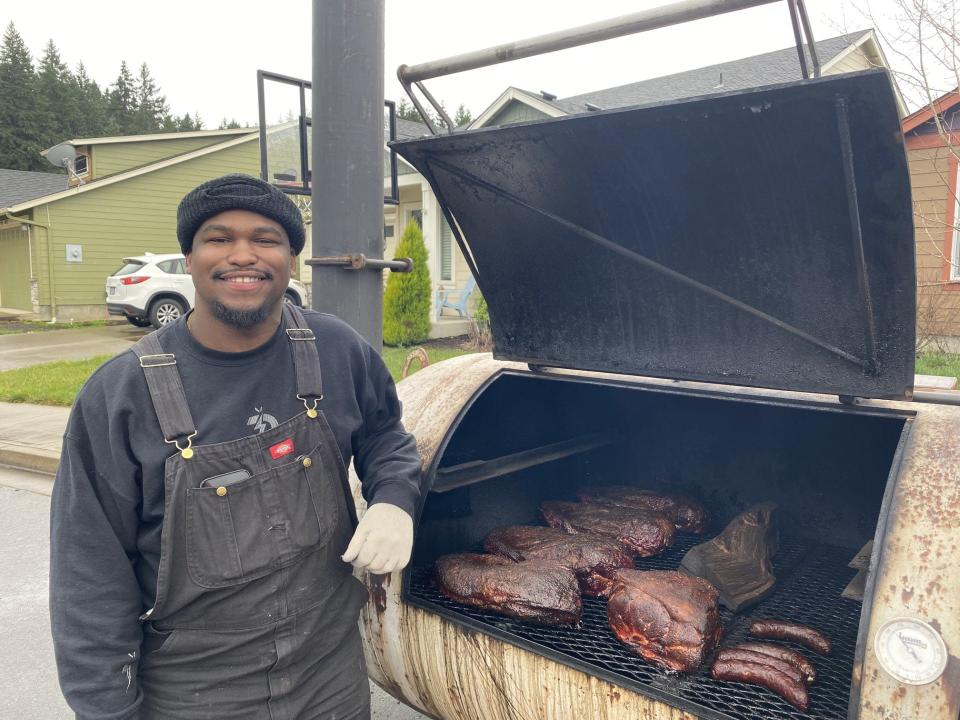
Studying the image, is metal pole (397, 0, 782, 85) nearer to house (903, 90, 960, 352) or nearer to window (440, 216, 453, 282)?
house (903, 90, 960, 352)

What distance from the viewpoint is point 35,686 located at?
10.4 ft

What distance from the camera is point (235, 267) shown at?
5.71 feet

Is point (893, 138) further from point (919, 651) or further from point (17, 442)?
point (17, 442)

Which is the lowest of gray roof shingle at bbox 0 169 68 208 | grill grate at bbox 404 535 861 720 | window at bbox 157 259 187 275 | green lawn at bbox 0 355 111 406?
green lawn at bbox 0 355 111 406

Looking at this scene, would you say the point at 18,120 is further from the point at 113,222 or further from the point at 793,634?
the point at 793,634

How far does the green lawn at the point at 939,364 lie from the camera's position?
25.3 ft

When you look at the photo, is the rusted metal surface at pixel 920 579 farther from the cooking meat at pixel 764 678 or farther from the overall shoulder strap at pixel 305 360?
the overall shoulder strap at pixel 305 360

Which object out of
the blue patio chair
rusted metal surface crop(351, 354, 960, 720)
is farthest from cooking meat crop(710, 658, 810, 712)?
the blue patio chair

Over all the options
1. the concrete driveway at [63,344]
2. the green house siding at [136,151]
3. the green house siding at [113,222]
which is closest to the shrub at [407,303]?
the concrete driveway at [63,344]

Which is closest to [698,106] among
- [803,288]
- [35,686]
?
[803,288]

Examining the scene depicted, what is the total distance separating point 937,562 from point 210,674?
1647mm

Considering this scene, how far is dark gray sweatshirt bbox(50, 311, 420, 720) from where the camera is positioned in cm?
159

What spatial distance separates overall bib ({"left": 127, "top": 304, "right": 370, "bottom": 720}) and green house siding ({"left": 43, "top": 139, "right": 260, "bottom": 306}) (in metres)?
19.6

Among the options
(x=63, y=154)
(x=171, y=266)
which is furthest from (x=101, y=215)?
(x=171, y=266)
